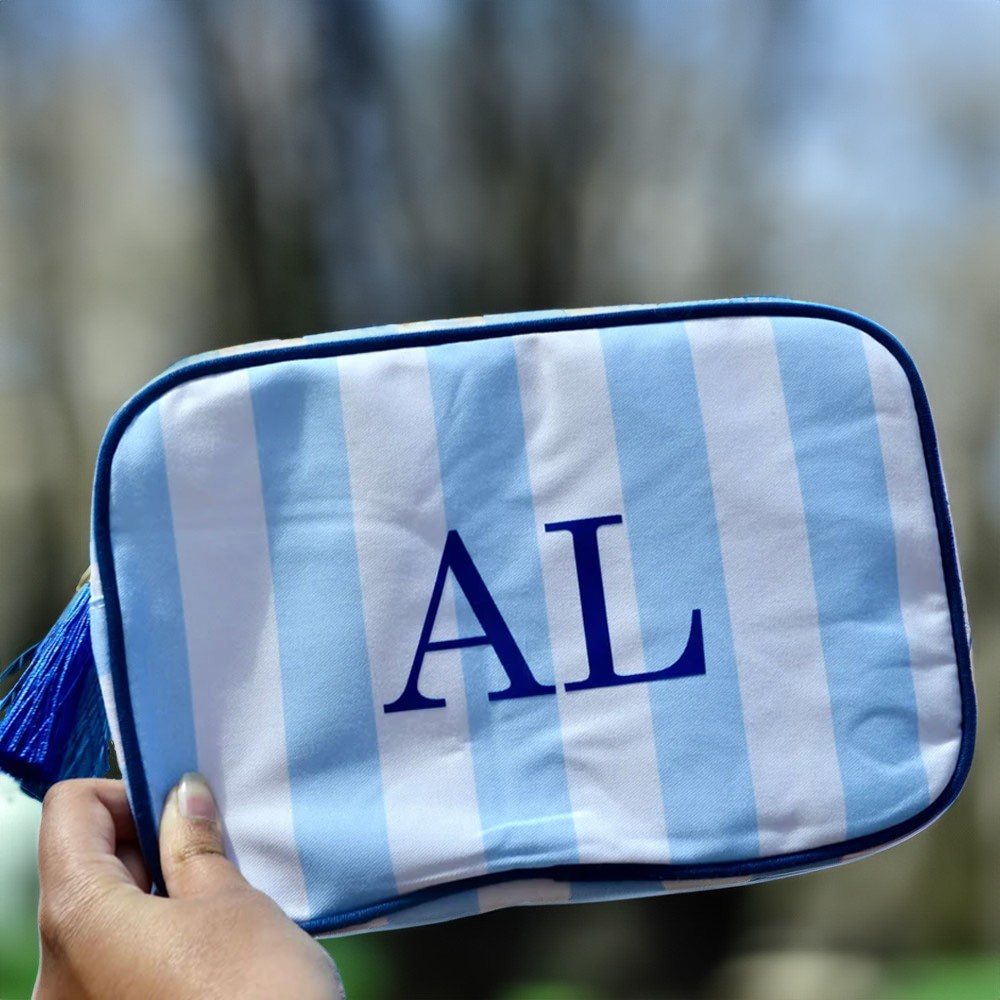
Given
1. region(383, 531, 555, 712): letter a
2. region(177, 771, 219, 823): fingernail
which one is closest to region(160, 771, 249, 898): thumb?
region(177, 771, 219, 823): fingernail

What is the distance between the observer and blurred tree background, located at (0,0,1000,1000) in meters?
0.82

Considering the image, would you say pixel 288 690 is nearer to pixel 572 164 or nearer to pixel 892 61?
pixel 572 164

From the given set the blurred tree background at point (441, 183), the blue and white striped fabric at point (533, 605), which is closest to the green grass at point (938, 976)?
the blurred tree background at point (441, 183)

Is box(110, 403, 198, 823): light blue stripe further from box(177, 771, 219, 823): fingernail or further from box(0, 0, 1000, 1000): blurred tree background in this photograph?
box(0, 0, 1000, 1000): blurred tree background

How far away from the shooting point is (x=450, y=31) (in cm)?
83

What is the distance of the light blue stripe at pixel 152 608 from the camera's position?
411 mm

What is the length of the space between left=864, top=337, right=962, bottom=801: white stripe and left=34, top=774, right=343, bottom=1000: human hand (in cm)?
27

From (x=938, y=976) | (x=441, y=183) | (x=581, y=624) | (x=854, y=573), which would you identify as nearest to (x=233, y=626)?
(x=581, y=624)

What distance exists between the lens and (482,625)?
431 millimetres

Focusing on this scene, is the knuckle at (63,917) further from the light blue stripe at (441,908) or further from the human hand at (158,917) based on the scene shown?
the light blue stripe at (441,908)

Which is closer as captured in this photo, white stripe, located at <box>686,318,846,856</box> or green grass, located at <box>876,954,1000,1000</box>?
white stripe, located at <box>686,318,846,856</box>

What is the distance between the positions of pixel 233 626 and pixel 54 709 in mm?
101

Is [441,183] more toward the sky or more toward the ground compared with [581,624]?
more toward the sky

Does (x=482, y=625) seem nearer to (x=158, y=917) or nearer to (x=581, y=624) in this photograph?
(x=581, y=624)
